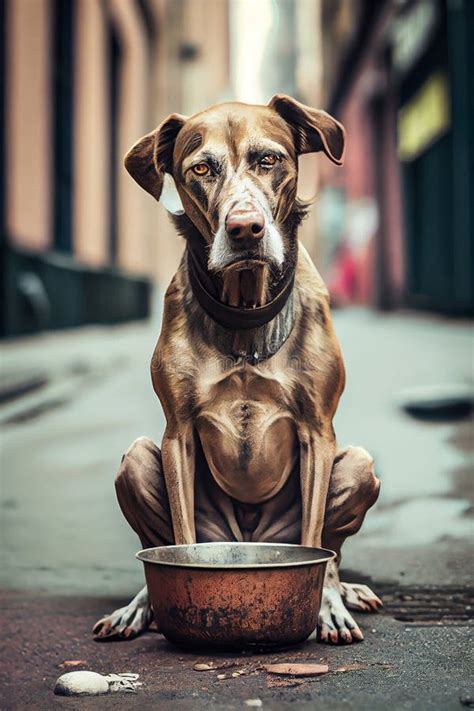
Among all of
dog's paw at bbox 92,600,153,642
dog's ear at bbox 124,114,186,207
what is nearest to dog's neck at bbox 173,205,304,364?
dog's ear at bbox 124,114,186,207

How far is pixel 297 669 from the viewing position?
311 centimetres

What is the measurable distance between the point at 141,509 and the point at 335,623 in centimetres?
75

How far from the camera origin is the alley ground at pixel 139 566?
299 centimetres

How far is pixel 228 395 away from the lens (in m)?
3.52

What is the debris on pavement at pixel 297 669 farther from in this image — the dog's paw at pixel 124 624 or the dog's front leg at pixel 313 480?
the dog's paw at pixel 124 624

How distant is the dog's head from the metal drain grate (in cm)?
139

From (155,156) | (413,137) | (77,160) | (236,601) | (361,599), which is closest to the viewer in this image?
(236,601)

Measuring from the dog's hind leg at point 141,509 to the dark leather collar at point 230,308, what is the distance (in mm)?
538

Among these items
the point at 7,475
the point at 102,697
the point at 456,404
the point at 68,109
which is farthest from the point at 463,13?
the point at 102,697

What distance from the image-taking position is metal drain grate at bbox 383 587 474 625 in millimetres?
3801

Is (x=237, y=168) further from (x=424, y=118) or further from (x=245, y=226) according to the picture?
(x=424, y=118)

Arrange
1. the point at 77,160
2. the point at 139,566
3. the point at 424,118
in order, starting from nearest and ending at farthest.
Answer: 1. the point at 139,566
2. the point at 424,118
3. the point at 77,160

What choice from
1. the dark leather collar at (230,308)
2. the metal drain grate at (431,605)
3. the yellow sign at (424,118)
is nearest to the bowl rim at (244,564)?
the metal drain grate at (431,605)

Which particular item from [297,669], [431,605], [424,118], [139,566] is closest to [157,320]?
[424,118]
